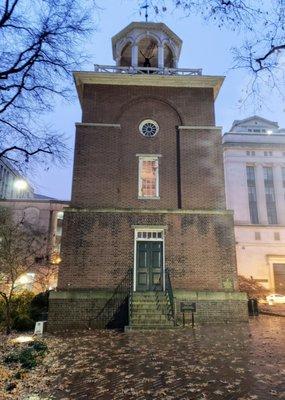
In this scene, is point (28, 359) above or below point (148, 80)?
below

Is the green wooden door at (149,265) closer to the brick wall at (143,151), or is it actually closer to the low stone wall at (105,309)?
the low stone wall at (105,309)

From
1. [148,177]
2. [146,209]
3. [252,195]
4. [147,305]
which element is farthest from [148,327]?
[252,195]

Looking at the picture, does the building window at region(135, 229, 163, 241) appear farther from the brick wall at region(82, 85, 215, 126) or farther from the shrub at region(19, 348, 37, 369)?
the shrub at region(19, 348, 37, 369)

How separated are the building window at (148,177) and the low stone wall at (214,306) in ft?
16.5

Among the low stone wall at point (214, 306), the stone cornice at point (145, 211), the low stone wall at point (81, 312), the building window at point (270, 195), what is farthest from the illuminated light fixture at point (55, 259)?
the building window at point (270, 195)

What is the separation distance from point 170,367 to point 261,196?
129 feet

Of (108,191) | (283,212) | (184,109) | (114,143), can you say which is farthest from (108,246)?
(283,212)

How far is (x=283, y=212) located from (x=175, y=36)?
29649 millimetres

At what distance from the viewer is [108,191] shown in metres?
16.4

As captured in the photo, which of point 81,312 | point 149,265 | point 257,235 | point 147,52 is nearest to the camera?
point 81,312

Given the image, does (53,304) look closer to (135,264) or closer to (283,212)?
(135,264)

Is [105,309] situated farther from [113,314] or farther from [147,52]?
[147,52]

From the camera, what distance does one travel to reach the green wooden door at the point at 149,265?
15.6 m

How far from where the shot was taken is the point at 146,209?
632 inches
